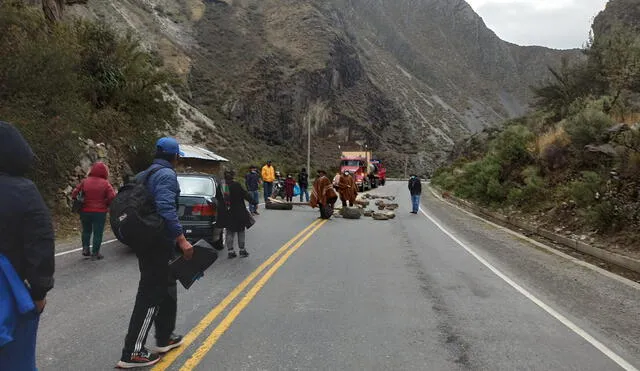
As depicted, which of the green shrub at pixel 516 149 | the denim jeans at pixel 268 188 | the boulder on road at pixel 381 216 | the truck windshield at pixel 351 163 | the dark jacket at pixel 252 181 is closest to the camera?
the boulder on road at pixel 381 216

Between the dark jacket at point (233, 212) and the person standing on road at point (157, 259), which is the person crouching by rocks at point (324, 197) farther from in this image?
the person standing on road at point (157, 259)

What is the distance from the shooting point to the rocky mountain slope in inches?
2618

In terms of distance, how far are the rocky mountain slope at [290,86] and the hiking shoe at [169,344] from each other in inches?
1878

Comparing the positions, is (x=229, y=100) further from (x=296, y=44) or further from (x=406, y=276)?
(x=406, y=276)

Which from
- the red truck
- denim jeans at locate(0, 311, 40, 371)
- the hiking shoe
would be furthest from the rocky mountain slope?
denim jeans at locate(0, 311, 40, 371)

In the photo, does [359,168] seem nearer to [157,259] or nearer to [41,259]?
[157,259]

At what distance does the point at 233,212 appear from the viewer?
400 inches

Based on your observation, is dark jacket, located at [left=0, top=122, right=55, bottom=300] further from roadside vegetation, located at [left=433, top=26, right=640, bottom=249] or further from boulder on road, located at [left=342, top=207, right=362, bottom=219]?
boulder on road, located at [left=342, top=207, right=362, bottom=219]

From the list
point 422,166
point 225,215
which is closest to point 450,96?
point 422,166

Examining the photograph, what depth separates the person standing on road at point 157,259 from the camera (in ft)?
14.1

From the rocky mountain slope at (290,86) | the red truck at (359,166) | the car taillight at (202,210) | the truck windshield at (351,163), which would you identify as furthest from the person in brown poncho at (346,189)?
the rocky mountain slope at (290,86)

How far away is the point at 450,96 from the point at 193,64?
8938 cm

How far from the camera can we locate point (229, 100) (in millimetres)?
68938

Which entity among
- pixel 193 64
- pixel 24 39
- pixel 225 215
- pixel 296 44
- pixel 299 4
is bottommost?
pixel 225 215
